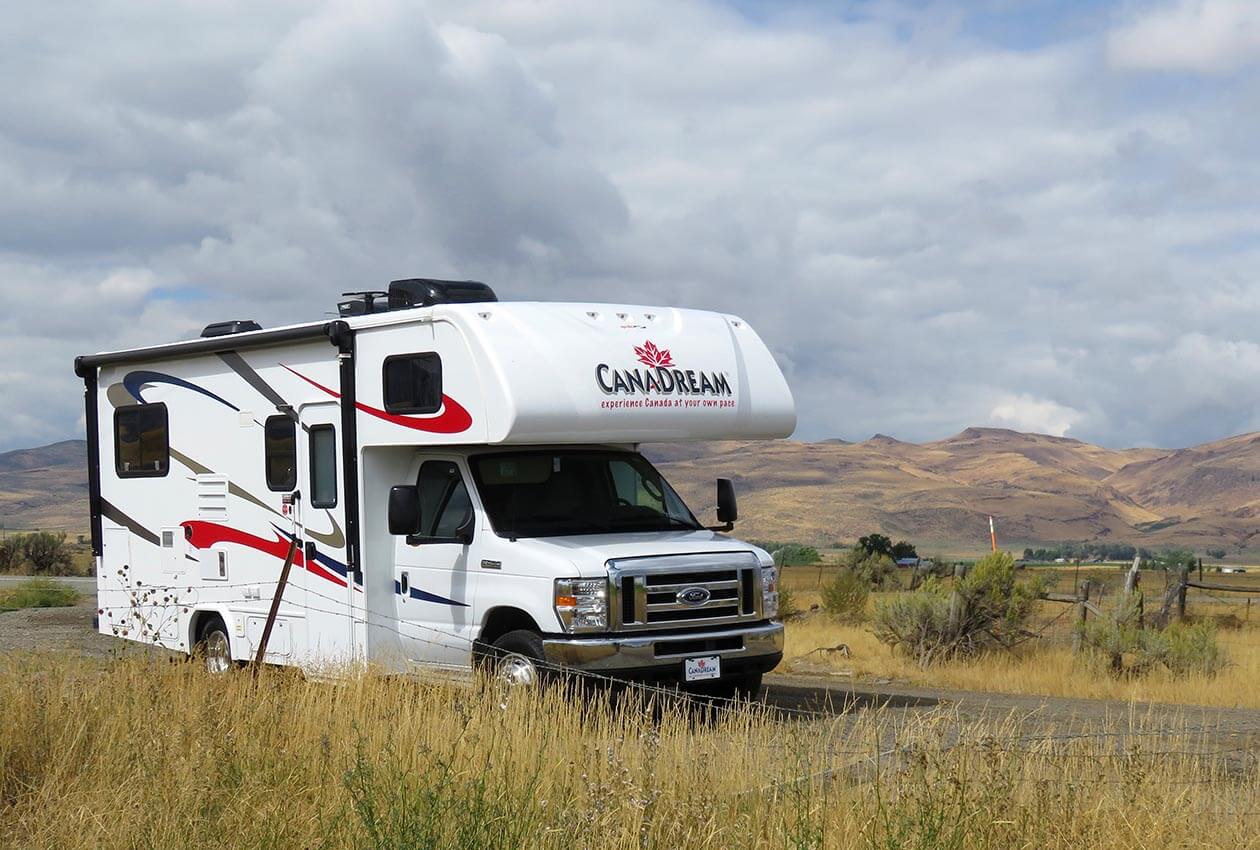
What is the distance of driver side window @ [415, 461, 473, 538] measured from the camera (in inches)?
447

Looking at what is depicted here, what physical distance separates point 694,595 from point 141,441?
21.3 feet

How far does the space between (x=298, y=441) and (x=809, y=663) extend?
24.5 ft

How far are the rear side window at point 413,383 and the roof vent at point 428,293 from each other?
0.77 meters

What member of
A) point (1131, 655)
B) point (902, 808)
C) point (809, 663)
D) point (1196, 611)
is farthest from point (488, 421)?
point (1196, 611)

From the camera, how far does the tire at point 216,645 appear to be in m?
13.0

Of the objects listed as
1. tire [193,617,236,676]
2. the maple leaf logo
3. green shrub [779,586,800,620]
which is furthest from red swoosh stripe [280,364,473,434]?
green shrub [779,586,800,620]

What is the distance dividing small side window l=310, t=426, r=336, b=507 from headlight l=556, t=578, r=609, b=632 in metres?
2.67

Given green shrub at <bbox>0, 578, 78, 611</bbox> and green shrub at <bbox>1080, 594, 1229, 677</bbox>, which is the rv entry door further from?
green shrub at <bbox>0, 578, 78, 611</bbox>

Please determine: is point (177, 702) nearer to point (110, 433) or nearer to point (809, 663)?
point (110, 433)

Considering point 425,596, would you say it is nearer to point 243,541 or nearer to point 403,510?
point 403,510

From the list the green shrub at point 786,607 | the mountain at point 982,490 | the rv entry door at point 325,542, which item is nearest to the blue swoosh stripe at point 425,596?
the rv entry door at point 325,542

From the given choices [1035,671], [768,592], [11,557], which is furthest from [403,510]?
[11,557]

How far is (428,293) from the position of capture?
473 inches

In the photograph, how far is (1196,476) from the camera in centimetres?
15425
